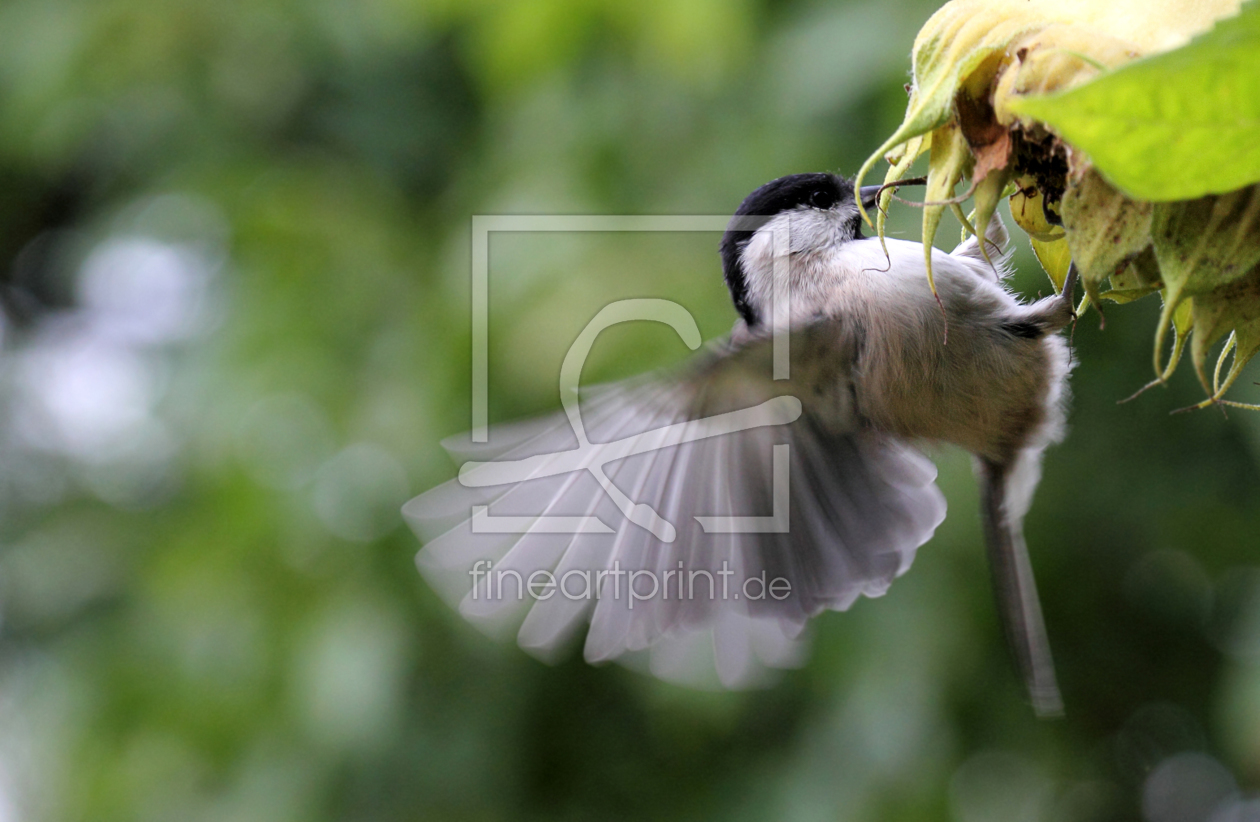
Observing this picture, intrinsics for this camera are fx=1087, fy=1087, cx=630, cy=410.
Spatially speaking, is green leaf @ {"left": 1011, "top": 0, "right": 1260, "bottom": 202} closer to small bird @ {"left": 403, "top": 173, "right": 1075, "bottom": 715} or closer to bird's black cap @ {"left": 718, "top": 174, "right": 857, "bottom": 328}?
small bird @ {"left": 403, "top": 173, "right": 1075, "bottom": 715}

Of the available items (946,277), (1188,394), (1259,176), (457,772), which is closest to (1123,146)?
(1259,176)

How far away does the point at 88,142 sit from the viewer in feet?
10.2

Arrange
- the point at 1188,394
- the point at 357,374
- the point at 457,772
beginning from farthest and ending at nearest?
the point at 457,772 < the point at 357,374 < the point at 1188,394

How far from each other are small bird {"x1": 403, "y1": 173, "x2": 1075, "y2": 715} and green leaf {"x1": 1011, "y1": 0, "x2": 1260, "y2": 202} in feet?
2.20

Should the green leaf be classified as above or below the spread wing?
above

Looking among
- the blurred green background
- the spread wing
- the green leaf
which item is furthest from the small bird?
the green leaf

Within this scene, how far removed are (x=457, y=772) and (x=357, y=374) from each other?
974 millimetres

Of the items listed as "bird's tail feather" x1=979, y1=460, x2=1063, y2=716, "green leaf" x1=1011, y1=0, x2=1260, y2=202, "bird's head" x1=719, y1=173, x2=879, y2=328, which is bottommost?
"bird's tail feather" x1=979, y1=460, x2=1063, y2=716

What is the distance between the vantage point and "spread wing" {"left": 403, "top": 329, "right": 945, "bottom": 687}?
121 centimetres

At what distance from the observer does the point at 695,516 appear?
1.34 m

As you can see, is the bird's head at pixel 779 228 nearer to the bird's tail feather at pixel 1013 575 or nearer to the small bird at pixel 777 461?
the small bird at pixel 777 461

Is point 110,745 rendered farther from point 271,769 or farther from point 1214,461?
point 1214,461

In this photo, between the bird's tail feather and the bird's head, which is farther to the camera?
the bird's head

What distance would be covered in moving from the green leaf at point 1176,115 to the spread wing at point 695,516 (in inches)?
29.1
